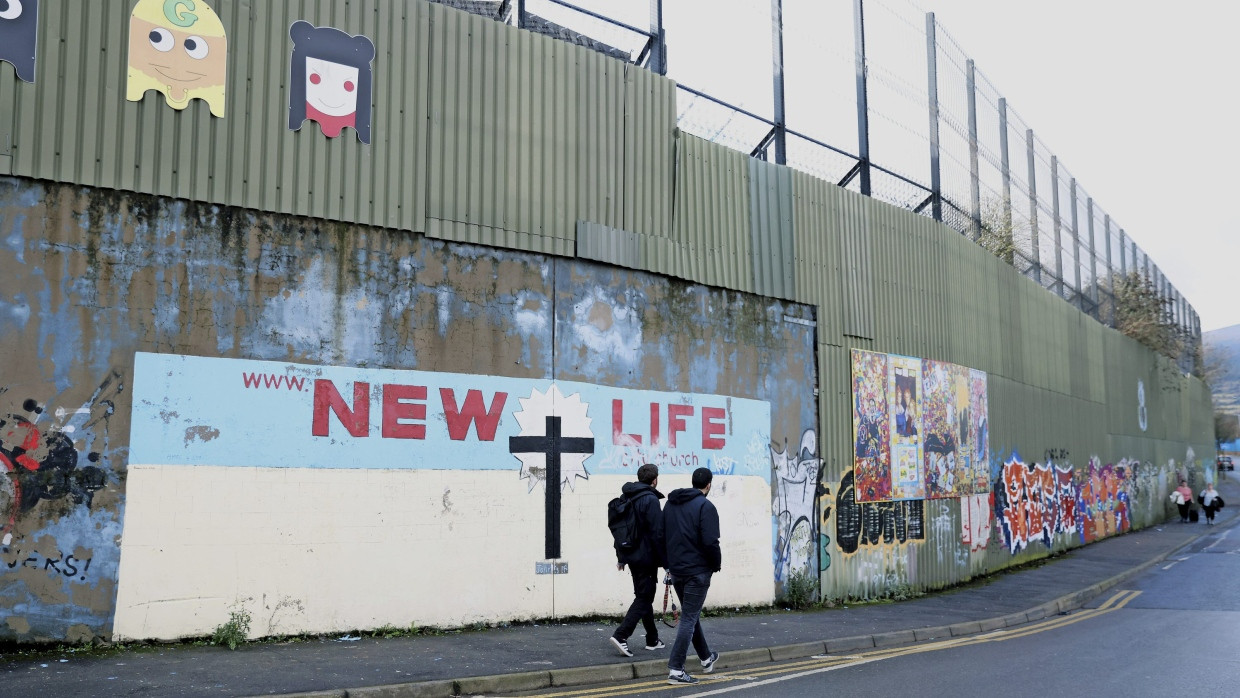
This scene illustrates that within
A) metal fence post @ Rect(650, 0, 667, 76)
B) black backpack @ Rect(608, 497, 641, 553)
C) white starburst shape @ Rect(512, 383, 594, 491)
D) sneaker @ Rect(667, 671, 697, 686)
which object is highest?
metal fence post @ Rect(650, 0, 667, 76)

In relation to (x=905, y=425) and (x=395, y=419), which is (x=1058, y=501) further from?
(x=395, y=419)

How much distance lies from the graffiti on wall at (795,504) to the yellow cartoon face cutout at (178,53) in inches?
337

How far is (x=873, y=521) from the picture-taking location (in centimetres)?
1557

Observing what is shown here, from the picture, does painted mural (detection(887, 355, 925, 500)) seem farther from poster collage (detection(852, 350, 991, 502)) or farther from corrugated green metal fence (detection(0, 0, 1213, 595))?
corrugated green metal fence (detection(0, 0, 1213, 595))

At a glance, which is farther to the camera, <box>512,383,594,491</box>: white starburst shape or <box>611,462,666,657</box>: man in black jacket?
<box>512,383,594,491</box>: white starburst shape

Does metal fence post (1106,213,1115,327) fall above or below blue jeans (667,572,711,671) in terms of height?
above

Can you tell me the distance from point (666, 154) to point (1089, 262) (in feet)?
84.1

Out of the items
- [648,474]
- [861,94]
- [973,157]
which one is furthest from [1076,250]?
[648,474]

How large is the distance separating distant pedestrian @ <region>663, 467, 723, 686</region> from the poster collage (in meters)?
7.53

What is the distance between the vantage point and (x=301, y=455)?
31.5 ft

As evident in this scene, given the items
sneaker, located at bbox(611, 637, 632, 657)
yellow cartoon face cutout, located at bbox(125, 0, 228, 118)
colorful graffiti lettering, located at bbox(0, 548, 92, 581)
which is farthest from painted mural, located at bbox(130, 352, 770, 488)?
sneaker, located at bbox(611, 637, 632, 657)

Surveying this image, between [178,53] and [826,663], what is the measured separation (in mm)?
8470

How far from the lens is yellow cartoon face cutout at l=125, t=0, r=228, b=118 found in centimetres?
902

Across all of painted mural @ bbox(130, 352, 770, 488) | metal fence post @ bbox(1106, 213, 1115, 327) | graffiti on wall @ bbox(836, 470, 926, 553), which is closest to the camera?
painted mural @ bbox(130, 352, 770, 488)
